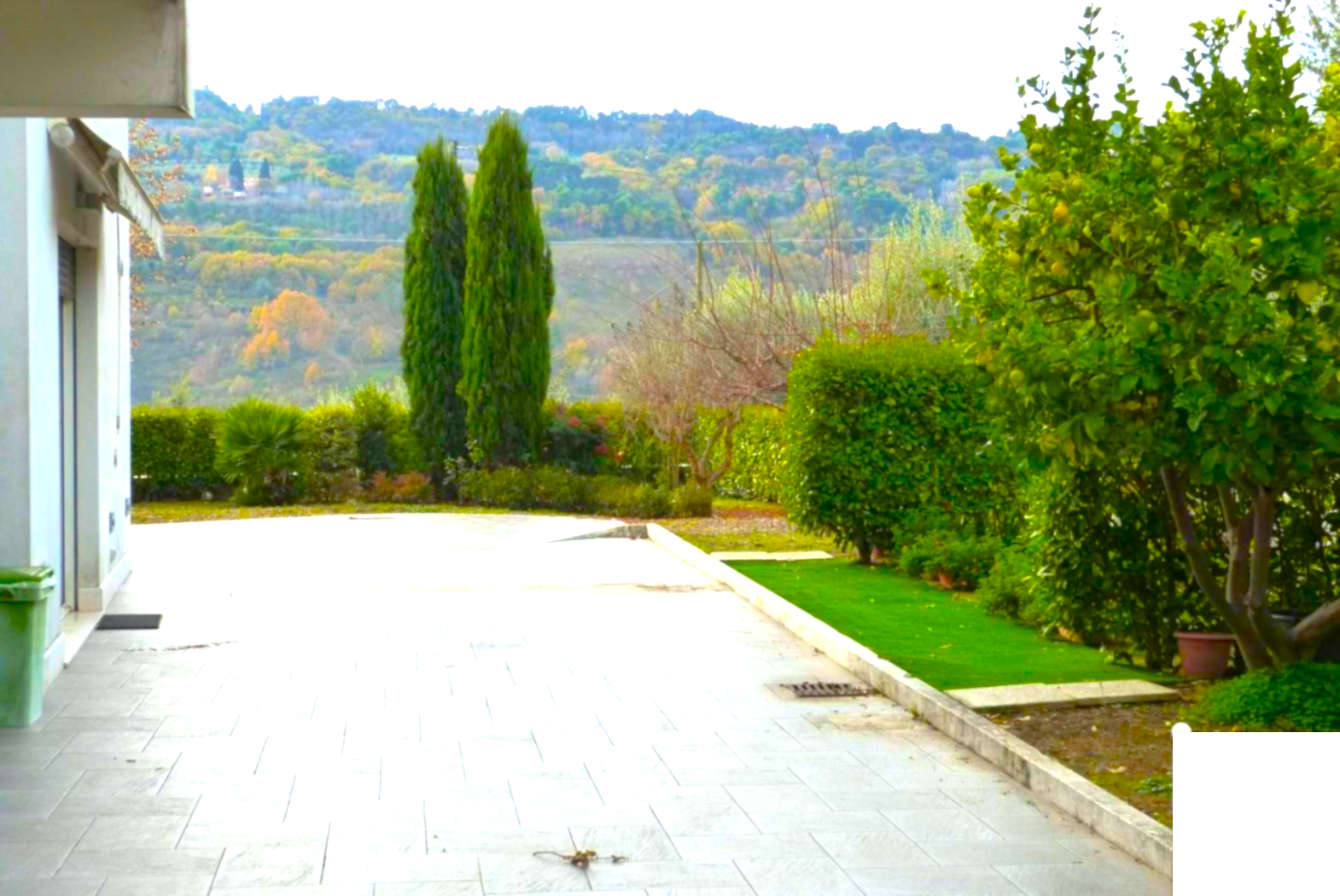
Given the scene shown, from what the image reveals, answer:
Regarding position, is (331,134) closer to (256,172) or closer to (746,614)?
(256,172)

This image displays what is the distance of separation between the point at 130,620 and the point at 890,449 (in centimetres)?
796

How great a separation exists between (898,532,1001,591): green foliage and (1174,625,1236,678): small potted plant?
3708 mm

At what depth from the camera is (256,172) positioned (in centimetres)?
5978

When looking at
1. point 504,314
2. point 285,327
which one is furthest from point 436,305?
point 285,327

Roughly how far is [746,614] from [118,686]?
5.51 meters

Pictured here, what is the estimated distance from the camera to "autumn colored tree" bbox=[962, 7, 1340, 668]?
650cm

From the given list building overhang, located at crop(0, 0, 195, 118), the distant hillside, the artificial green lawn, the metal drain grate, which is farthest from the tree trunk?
the distant hillside

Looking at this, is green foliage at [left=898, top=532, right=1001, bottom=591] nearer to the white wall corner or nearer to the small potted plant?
the small potted plant

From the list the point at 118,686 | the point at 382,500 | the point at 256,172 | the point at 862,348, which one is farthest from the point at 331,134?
the point at 118,686

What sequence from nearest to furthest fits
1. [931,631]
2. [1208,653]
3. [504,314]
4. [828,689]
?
[1208,653], [828,689], [931,631], [504,314]

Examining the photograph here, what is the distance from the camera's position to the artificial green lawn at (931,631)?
950 centimetres

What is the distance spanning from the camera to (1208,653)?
30.1 feet

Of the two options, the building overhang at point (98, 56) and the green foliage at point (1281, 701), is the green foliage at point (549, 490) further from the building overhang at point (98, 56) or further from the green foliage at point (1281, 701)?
the building overhang at point (98, 56)

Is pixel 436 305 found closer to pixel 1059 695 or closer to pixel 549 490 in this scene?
pixel 549 490
